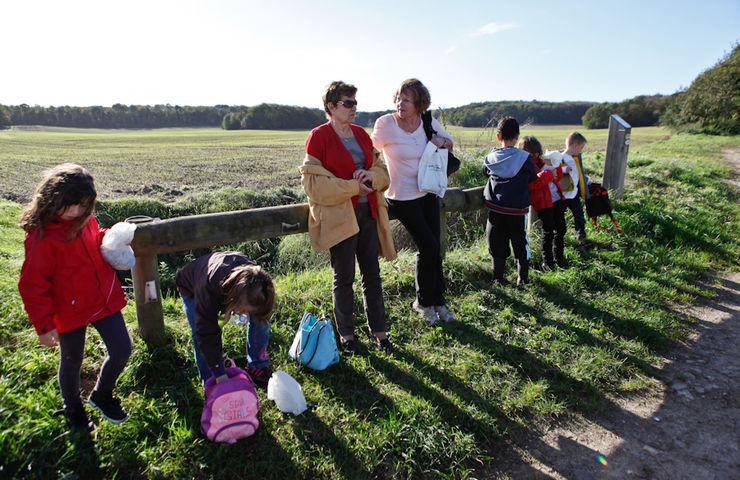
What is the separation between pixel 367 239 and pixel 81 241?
1.91 m

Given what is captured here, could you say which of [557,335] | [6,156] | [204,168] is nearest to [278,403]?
[557,335]

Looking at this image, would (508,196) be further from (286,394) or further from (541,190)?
(286,394)

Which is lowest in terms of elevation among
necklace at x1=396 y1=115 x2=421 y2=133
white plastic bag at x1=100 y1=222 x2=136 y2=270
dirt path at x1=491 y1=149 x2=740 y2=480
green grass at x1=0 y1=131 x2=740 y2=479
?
dirt path at x1=491 y1=149 x2=740 y2=480

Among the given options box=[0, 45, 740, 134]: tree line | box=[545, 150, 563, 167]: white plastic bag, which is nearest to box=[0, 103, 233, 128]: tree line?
box=[0, 45, 740, 134]: tree line

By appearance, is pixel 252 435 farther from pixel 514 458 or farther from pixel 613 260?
pixel 613 260

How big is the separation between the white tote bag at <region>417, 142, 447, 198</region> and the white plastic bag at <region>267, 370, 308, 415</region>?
1.90 m

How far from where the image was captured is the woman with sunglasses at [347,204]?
318 cm

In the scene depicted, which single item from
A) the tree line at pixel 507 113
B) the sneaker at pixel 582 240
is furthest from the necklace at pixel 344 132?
the tree line at pixel 507 113

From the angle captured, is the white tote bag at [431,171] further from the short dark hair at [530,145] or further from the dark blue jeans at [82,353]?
the dark blue jeans at [82,353]

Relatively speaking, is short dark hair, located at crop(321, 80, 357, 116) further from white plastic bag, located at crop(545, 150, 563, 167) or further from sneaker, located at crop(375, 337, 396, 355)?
white plastic bag, located at crop(545, 150, 563, 167)

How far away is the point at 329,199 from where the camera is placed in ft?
10.4

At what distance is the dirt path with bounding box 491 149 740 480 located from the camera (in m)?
2.48

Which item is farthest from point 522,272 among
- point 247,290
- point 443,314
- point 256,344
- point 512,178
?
point 247,290

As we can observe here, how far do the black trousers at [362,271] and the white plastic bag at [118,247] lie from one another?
4.60ft
